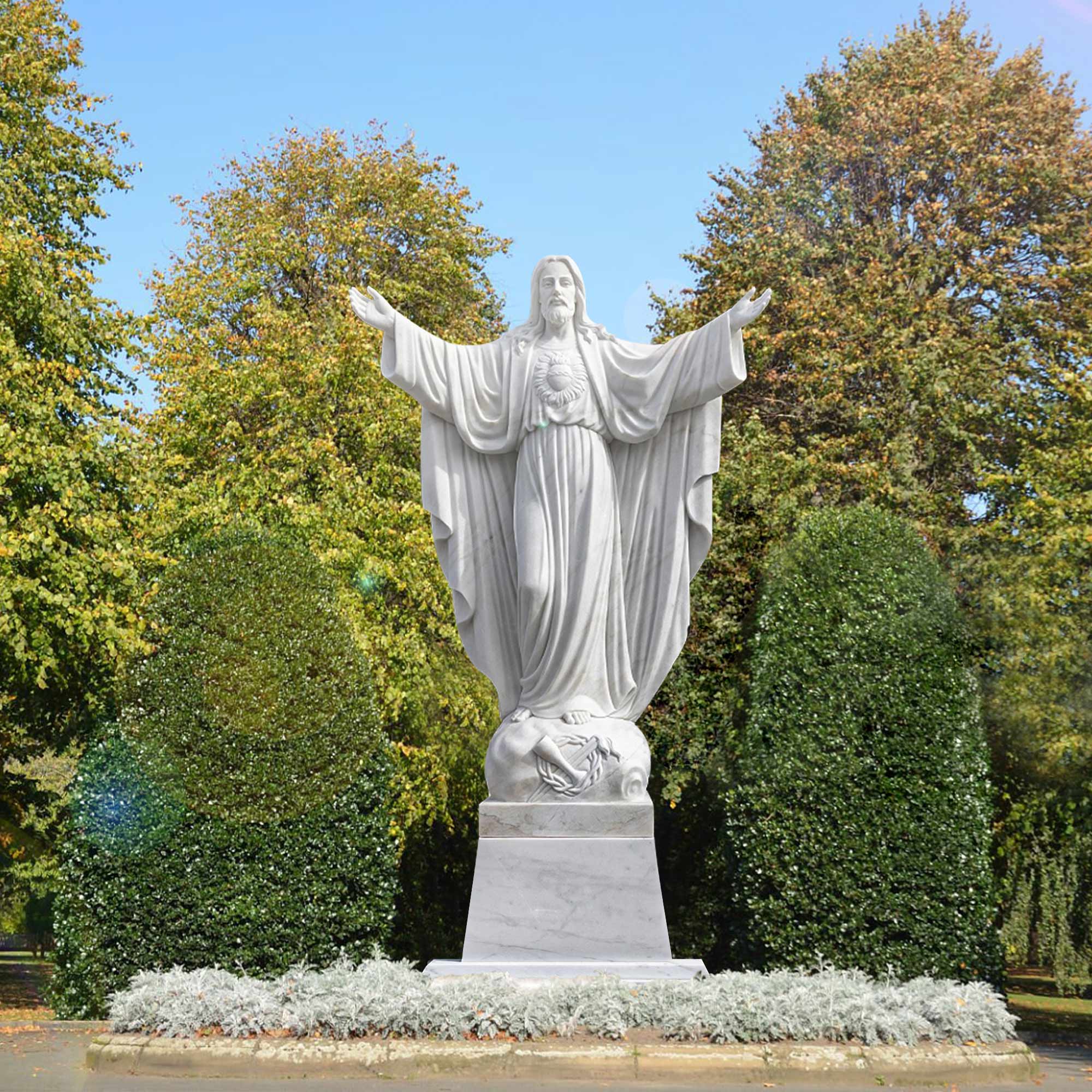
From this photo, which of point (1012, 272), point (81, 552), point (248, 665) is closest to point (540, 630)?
point (248, 665)

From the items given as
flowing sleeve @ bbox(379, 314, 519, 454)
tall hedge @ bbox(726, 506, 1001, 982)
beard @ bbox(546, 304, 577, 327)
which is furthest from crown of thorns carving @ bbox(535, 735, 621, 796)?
tall hedge @ bbox(726, 506, 1001, 982)

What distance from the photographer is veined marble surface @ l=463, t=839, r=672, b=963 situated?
759cm

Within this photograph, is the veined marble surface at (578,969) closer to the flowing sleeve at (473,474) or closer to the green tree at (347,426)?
the flowing sleeve at (473,474)

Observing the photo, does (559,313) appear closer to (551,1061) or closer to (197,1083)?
(551,1061)

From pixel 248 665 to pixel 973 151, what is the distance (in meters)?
16.2

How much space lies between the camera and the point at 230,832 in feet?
36.3

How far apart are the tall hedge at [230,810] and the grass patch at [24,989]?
3305 mm

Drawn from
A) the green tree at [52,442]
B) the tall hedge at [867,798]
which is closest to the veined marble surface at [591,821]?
the tall hedge at [867,798]

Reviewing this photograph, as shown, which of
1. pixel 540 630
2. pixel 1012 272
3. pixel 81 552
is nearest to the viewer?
pixel 540 630

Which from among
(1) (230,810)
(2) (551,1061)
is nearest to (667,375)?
(2) (551,1061)

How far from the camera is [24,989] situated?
874 inches

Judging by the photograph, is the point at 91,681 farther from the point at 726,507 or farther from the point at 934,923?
the point at 934,923

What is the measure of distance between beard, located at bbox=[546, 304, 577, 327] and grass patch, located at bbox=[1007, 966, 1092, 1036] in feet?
27.4

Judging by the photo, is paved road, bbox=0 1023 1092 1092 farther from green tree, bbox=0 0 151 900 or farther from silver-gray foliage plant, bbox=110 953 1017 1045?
green tree, bbox=0 0 151 900
